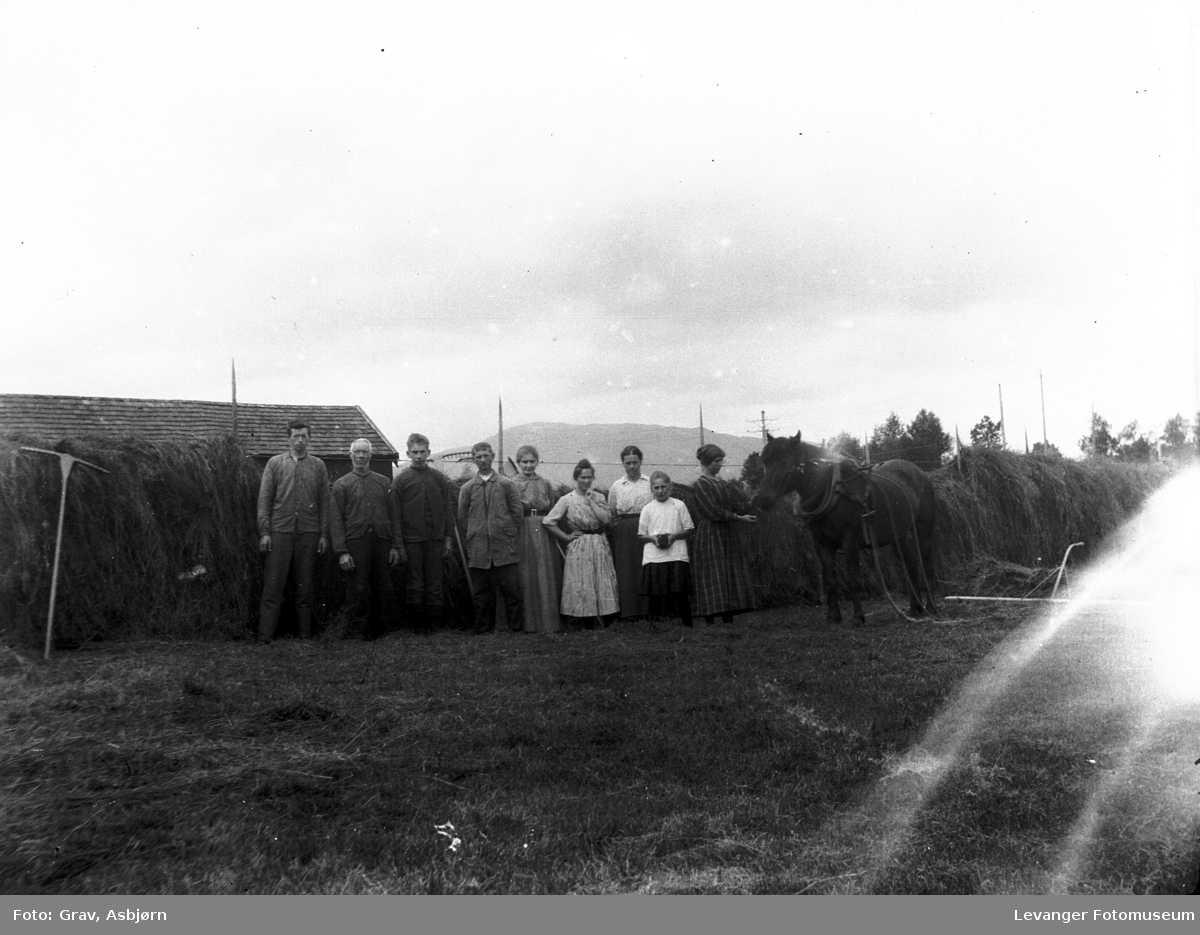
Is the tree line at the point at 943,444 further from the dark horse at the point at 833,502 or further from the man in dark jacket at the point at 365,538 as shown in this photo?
the man in dark jacket at the point at 365,538

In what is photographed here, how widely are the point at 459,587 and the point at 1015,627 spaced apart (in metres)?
5.00

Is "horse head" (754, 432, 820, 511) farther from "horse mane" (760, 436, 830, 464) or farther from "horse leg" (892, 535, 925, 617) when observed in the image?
"horse leg" (892, 535, 925, 617)

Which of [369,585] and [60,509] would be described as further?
[369,585]

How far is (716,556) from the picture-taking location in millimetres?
8680

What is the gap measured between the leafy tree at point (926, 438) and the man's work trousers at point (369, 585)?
2104 centimetres

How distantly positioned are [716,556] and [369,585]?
3168 millimetres

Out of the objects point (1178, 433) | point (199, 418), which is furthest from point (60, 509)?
point (199, 418)

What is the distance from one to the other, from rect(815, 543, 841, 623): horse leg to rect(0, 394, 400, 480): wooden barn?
13.8m

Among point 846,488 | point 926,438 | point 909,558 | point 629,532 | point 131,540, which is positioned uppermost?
point 926,438

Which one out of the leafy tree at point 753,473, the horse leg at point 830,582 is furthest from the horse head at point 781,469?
the leafy tree at point 753,473

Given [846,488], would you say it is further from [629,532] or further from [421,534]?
[421,534]

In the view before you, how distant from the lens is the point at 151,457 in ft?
26.6

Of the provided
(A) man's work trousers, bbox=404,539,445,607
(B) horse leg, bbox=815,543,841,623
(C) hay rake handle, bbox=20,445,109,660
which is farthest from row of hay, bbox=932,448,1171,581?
(C) hay rake handle, bbox=20,445,109,660

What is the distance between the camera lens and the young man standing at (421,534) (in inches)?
338
